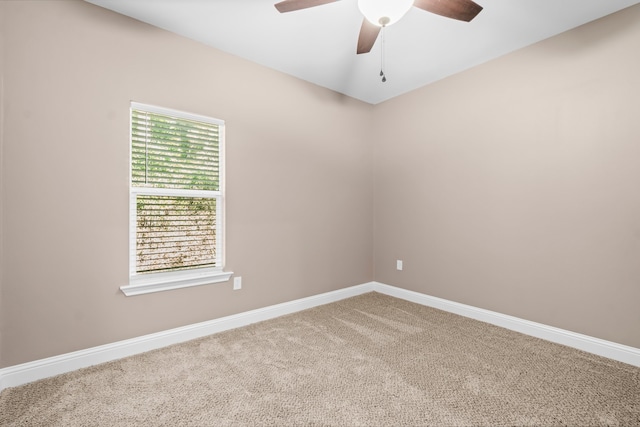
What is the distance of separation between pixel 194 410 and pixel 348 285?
236cm

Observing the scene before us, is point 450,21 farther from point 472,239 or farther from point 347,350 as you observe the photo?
point 347,350

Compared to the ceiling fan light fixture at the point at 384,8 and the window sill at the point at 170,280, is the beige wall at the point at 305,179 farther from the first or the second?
the ceiling fan light fixture at the point at 384,8

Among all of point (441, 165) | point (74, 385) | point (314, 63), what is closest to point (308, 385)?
point (74, 385)

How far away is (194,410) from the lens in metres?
1.63

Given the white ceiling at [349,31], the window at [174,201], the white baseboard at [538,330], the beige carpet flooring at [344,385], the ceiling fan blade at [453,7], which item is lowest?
the beige carpet flooring at [344,385]

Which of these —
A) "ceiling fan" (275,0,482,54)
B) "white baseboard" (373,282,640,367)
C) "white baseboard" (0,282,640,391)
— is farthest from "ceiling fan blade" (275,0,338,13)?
"white baseboard" (373,282,640,367)

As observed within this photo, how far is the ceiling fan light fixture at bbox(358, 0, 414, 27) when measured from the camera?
154 centimetres

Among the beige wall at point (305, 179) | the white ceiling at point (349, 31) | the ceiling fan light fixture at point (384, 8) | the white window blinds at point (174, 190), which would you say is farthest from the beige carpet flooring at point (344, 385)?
the white ceiling at point (349, 31)

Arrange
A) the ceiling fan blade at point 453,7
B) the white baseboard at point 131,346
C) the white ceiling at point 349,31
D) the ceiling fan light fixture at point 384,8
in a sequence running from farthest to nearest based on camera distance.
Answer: the white ceiling at point 349,31 → the white baseboard at point 131,346 → the ceiling fan blade at point 453,7 → the ceiling fan light fixture at point 384,8

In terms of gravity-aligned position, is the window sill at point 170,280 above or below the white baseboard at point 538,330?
above

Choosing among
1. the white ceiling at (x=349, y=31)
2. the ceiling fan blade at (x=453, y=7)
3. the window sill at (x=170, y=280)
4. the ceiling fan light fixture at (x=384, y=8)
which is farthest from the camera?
the window sill at (x=170, y=280)

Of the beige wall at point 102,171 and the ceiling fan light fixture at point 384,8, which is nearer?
the ceiling fan light fixture at point 384,8

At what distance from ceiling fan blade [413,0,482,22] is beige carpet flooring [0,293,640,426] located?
2254 millimetres

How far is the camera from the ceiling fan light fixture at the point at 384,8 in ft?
5.07
